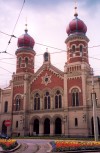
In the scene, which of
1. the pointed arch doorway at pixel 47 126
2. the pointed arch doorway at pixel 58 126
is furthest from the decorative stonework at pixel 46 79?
the pointed arch doorway at pixel 58 126

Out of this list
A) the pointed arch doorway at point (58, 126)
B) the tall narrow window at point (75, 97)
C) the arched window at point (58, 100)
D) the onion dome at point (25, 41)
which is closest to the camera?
the tall narrow window at point (75, 97)

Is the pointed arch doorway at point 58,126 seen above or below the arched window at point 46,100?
below

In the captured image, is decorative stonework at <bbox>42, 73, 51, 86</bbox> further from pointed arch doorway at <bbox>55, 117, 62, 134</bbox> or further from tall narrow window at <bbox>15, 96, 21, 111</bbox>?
pointed arch doorway at <bbox>55, 117, 62, 134</bbox>

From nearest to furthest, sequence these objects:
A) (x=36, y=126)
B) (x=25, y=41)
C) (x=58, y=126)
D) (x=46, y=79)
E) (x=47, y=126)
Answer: (x=58, y=126) → (x=47, y=126) → (x=36, y=126) → (x=46, y=79) → (x=25, y=41)

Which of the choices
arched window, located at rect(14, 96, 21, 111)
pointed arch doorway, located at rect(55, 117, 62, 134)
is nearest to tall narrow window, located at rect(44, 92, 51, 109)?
pointed arch doorway, located at rect(55, 117, 62, 134)

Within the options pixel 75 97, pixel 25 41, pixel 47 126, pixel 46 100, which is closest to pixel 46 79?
pixel 46 100

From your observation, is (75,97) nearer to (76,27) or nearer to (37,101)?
(37,101)

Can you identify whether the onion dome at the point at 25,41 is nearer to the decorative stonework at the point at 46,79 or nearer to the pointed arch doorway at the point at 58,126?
the decorative stonework at the point at 46,79

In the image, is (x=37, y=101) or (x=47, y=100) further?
(x=37, y=101)

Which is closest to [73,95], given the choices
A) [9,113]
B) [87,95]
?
[87,95]

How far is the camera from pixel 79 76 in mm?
43344

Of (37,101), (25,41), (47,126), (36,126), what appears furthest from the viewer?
(25,41)

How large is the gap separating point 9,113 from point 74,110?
1570 cm

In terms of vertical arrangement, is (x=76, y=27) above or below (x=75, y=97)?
above
